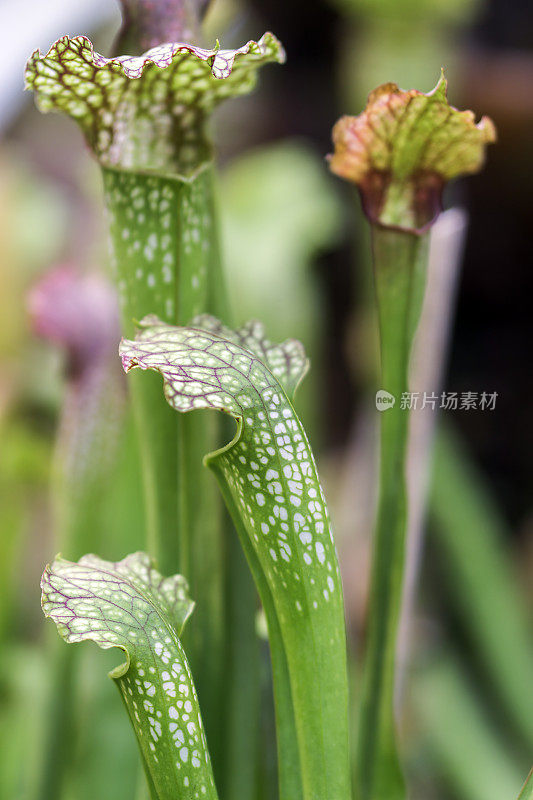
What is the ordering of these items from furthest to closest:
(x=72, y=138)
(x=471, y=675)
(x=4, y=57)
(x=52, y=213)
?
1. (x=72, y=138)
2. (x=52, y=213)
3. (x=471, y=675)
4. (x=4, y=57)

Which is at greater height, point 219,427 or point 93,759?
point 219,427

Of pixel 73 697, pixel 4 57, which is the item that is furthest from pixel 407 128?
pixel 4 57

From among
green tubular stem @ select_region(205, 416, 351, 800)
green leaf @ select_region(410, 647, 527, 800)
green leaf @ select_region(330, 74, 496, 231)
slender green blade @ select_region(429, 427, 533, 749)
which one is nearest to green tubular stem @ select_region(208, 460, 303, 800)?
green tubular stem @ select_region(205, 416, 351, 800)

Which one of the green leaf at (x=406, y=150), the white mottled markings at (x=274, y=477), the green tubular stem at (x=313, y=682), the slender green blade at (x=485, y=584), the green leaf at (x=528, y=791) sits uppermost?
the green leaf at (x=406, y=150)

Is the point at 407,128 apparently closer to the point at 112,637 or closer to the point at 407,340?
the point at 407,340

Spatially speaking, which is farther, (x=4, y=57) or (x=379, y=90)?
(x=4, y=57)

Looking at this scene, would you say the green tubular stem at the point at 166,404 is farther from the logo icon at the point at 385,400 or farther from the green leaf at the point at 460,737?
the green leaf at the point at 460,737

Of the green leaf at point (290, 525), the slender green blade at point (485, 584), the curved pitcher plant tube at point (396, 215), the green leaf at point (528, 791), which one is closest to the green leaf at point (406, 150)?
the curved pitcher plant tube at point (396, 215)
